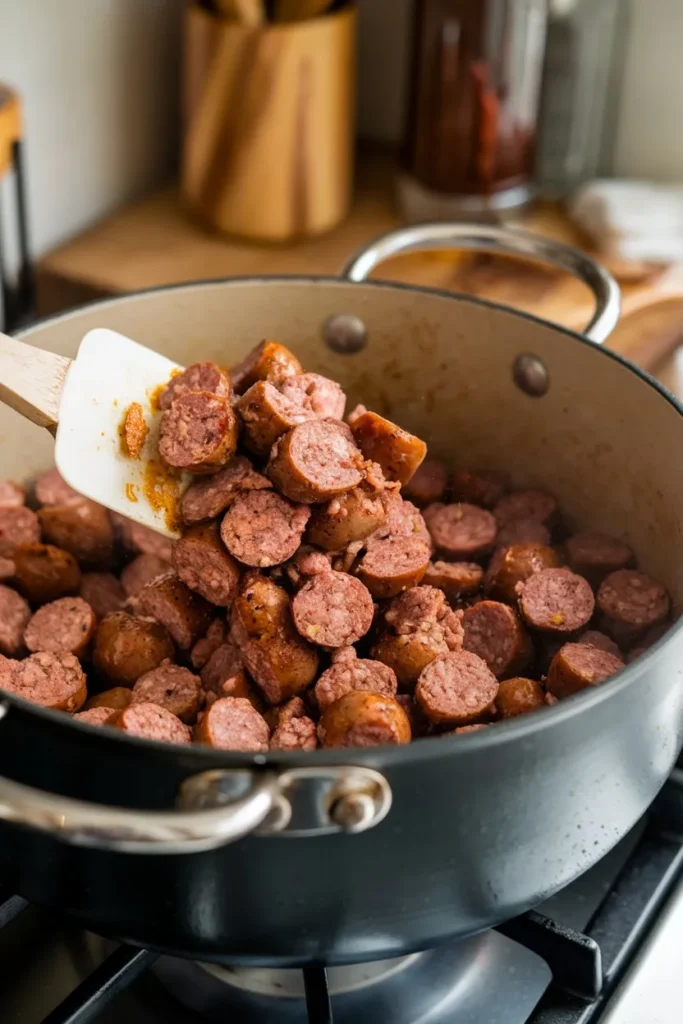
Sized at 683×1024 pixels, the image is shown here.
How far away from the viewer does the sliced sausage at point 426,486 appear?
1.36m

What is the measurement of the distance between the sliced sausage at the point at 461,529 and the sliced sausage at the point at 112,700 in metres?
0.40

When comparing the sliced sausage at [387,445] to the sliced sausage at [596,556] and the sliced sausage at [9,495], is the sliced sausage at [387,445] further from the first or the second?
the sliced sausage at [9,495]

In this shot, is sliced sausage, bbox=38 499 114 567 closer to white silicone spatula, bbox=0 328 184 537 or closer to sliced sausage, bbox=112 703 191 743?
white silicone spatula, bbox=0 328 184 537

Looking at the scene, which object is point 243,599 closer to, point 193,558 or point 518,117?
point 193,558

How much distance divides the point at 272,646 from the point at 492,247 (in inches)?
22.9

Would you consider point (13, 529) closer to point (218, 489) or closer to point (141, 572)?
point (141, 572)

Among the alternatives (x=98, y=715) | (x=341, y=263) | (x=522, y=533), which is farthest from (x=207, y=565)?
(x=341, y=263)

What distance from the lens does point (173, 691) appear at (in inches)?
42.4

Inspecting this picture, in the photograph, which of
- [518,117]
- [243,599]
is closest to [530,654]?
[243,599]

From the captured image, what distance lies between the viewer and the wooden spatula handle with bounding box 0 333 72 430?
3.50ft

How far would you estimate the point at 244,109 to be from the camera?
5.94 feet

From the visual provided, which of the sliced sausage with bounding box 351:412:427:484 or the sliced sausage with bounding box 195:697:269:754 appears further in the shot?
the sliced sausage with bounding box 351:412:427:484

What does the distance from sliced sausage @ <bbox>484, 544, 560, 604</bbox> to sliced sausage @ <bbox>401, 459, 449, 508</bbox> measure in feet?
0.46

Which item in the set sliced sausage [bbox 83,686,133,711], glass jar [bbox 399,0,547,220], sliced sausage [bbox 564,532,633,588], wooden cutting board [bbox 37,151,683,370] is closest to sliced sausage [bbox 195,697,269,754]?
sliced sausage [bbox 83,686,133,711]
